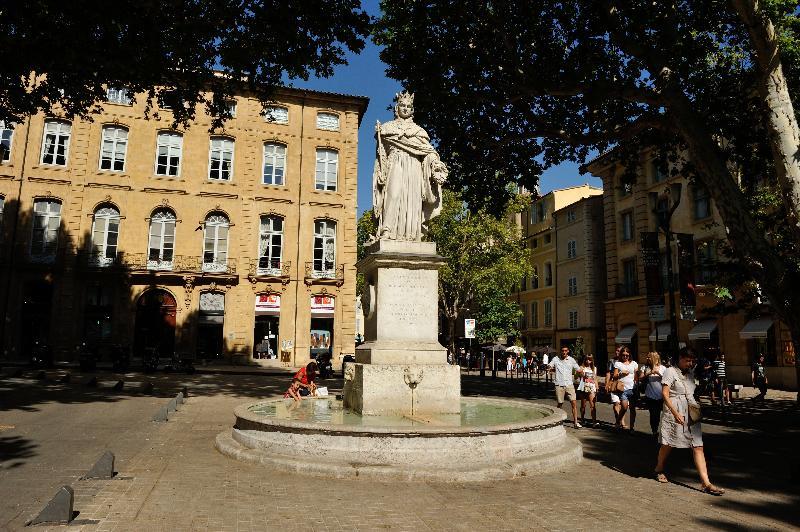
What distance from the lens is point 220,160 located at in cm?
3306

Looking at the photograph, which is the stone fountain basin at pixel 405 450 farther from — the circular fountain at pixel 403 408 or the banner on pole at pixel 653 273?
the banner on pole at pixel 653 273

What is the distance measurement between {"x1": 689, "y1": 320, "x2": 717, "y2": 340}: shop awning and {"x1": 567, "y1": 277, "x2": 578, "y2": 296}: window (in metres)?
13.0

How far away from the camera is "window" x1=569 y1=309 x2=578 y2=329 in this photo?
41281 mm

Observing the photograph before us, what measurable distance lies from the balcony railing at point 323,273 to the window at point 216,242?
494 centimetres

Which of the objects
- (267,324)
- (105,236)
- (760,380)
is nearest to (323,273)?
(267,324)

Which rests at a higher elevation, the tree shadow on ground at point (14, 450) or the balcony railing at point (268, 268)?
the balcony railing at point (268, 268)

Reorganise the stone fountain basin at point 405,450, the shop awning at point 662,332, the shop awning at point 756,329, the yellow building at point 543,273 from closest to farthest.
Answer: the stone fountain basin at point 405,450
the shop awning at point 756,329
the shop awning at point 662,332
the yellow building at point 543,273

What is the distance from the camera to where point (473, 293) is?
3891 cm

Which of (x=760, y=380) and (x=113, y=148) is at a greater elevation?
(x=113, y=148)

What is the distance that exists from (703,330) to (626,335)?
518 cm

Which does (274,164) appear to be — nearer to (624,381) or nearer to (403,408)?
(624,381)

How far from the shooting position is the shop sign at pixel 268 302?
32.4 meters

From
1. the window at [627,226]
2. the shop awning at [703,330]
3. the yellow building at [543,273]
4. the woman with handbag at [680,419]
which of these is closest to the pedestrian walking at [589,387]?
the woman with handbag at [680,419]

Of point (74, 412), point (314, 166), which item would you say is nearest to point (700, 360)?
point (74, 412)
